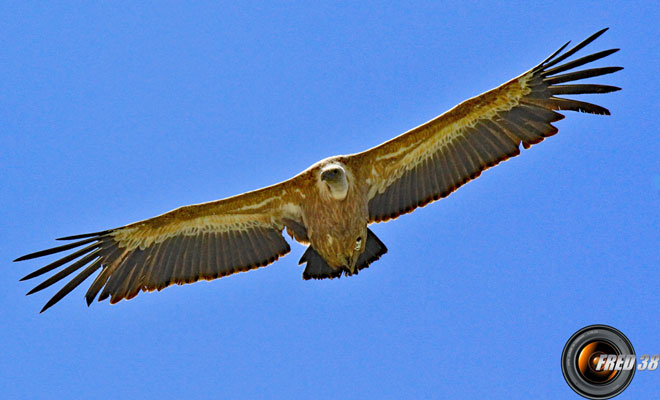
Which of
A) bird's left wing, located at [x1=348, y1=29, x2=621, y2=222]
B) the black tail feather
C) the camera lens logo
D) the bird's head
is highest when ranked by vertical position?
bird's left wing, located at [x1=348, y1=29, x2=621, y2=222]

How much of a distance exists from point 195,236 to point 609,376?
19.4 feet

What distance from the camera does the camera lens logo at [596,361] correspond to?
12.2m

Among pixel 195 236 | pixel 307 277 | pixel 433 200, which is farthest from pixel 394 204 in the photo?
pixel 195 236

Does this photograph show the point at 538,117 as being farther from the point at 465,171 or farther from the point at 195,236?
the point at 195,236

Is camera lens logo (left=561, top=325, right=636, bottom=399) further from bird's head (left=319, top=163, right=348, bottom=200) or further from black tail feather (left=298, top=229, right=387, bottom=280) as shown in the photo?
bird's head (left=319, top=163, right=348, bottom=200)

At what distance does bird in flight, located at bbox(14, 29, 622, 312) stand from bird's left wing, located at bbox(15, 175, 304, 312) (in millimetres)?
14

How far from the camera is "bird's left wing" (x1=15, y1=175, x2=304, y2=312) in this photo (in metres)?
13.2

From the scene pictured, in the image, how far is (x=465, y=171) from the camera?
13.2m

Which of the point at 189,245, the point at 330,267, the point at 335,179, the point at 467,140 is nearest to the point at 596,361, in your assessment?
the point at 467,140

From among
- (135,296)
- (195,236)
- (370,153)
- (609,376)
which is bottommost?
(609,376)

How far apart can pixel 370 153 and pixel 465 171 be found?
136 cm

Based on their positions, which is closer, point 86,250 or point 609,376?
point 609,376

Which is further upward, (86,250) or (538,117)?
(538,117)
